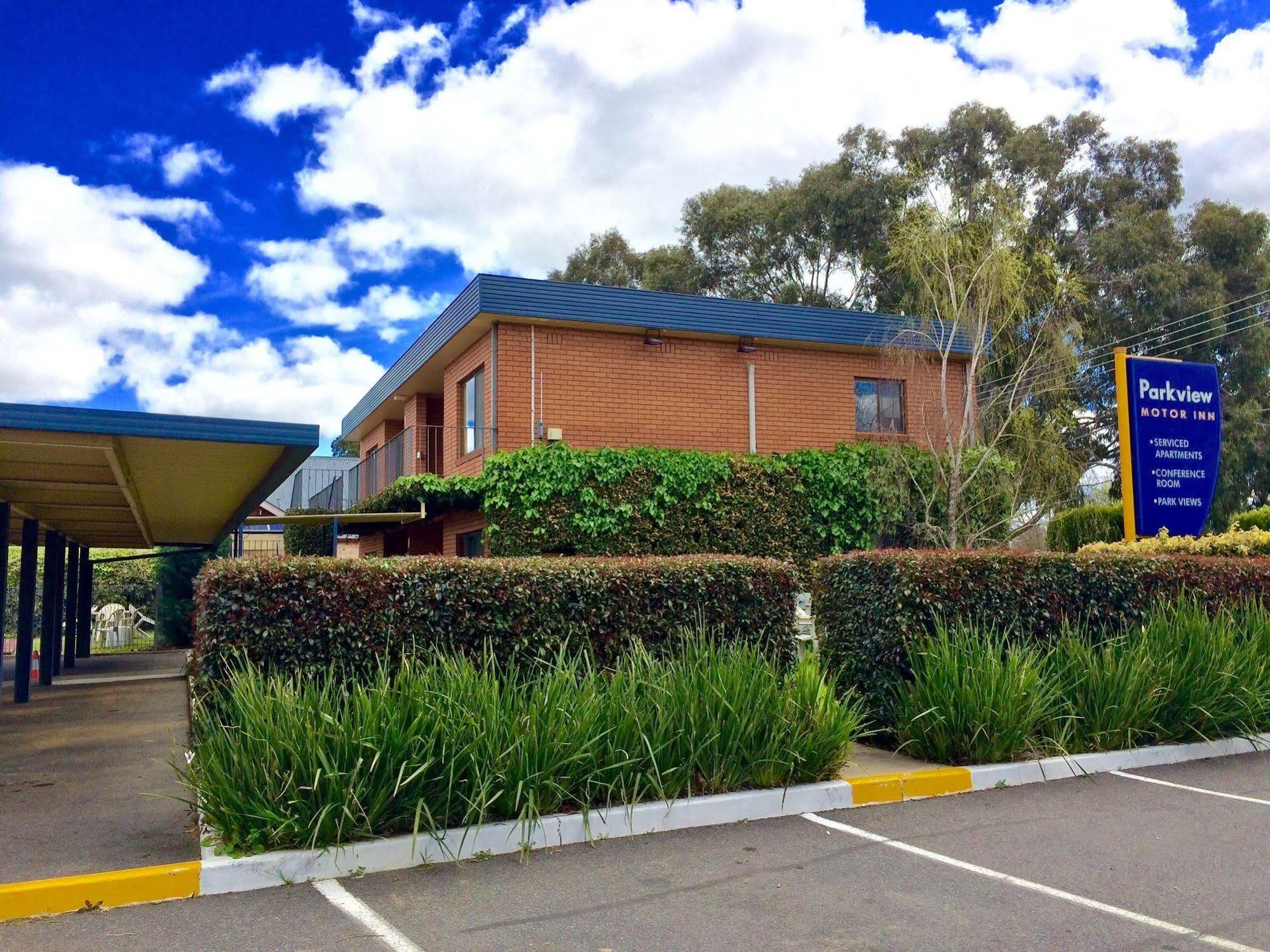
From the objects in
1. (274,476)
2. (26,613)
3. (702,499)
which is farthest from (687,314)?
(26,613)

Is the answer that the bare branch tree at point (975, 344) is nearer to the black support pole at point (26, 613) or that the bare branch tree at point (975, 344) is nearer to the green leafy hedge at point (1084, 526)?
the green leafy hedge at point (1084, 526)

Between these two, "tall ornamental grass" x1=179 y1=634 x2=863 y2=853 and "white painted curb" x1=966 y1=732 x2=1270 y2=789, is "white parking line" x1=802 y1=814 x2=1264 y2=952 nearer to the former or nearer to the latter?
"tall ornamental grass" x1=179 y1=634 x2=863 y2=853

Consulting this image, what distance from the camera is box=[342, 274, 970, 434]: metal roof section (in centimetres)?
1870

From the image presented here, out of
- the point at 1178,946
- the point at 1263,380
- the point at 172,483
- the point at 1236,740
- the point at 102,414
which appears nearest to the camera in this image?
the point at 1178,946

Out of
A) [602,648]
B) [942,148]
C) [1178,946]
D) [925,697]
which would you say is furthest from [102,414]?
[942,148]

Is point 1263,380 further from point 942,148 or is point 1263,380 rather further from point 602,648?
point 602,648

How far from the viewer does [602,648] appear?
28.9 ft

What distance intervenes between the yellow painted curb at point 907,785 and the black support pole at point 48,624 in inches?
550

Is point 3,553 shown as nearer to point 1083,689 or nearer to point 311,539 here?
point 1083,689

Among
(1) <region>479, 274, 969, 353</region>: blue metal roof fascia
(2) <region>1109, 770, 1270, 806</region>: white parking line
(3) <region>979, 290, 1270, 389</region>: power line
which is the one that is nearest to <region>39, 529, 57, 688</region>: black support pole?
(1) <region>479, 274, 969, 353</region>: blue metal roof fascia

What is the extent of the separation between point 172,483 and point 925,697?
29.1 feet

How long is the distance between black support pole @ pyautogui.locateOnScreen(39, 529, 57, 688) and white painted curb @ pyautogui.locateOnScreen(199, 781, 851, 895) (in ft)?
42.0

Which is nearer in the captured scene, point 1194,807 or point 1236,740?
point 1194,807

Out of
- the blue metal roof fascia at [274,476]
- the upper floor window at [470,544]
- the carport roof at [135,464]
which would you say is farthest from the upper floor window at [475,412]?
the carport roof at [135,464]
